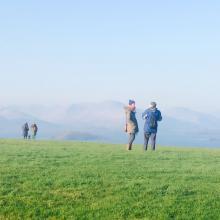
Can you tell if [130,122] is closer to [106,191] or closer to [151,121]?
Answer: [151,121]

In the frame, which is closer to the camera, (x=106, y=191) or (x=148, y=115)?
(x=106, y=191)

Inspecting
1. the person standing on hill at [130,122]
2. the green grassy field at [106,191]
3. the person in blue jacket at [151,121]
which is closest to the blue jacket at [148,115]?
the person in blue jacket at [151,121]

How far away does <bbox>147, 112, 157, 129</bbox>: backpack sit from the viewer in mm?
33375

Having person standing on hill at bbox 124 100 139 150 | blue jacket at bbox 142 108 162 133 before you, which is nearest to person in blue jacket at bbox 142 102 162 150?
blue jacket at bbox 142 108 162 133

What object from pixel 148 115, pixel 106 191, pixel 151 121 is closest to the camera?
pixel 106 191

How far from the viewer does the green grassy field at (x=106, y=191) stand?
15320 millimetres

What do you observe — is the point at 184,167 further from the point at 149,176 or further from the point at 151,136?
the point at 151,136

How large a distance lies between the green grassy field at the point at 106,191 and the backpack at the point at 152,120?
432 inches

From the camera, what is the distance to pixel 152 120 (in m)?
33.5

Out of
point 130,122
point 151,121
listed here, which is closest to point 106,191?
point 151,121

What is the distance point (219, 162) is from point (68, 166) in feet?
24.3

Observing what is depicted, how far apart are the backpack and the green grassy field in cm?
1099

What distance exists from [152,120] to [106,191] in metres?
16.8

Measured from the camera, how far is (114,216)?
593 inches
